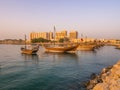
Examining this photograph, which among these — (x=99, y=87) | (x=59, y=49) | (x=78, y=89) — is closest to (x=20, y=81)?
(x=78, y=89)

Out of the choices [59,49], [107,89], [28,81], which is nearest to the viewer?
[107,89]

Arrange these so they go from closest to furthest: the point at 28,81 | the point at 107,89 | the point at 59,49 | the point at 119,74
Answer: the point at 107,89
the point at 119,74
the point at 28,81
the point at 59,49

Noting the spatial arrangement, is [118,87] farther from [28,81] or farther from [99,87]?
[28,81]

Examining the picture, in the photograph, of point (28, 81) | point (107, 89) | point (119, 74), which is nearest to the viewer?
point (107, 89)

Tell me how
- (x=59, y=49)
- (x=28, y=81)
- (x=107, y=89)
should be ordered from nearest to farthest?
1. (x=107, y=89)
2. (x=28, y=81)
3. (x=59, y=49)

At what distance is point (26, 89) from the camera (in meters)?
14.1

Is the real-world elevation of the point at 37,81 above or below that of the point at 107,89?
below

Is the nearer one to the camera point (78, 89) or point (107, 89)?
point (107, 89)

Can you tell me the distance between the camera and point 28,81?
16.7 metres

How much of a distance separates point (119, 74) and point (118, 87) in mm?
3810

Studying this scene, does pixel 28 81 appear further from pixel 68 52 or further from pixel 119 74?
pixel 68 52

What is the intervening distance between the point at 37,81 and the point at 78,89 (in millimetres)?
4643

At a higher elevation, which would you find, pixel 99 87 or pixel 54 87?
pixel 99 87

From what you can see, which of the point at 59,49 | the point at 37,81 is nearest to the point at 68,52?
the point at 59,49
